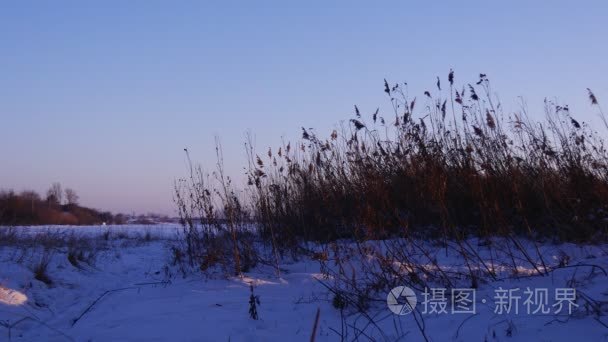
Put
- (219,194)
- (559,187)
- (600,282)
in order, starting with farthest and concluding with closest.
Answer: (219,194) → (559,187) → (600,282)

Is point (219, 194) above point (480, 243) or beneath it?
above

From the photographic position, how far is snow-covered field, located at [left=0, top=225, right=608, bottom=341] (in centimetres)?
265

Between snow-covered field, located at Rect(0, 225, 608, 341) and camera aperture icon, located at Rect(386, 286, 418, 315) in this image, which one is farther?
camera aperture icon, located at Rect(386, 286, 418, 315)

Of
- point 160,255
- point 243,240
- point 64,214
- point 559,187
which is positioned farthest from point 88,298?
point 64,214

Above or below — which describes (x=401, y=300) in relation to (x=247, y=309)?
above

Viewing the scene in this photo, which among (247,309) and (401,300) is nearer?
(401,300)

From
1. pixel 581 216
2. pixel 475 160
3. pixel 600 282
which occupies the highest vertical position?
pixel 475 160

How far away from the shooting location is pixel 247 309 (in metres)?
3.88

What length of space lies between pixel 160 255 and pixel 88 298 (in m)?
3.58

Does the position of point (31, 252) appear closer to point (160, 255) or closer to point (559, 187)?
point (160, 255)

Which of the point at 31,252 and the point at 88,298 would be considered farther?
the point at 31,252

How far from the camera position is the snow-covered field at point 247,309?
265 cm

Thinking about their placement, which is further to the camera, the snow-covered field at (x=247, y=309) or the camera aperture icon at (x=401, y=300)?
the camera aperture icon at (x=401, y=300)

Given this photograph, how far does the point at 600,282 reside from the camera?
2918 mm
